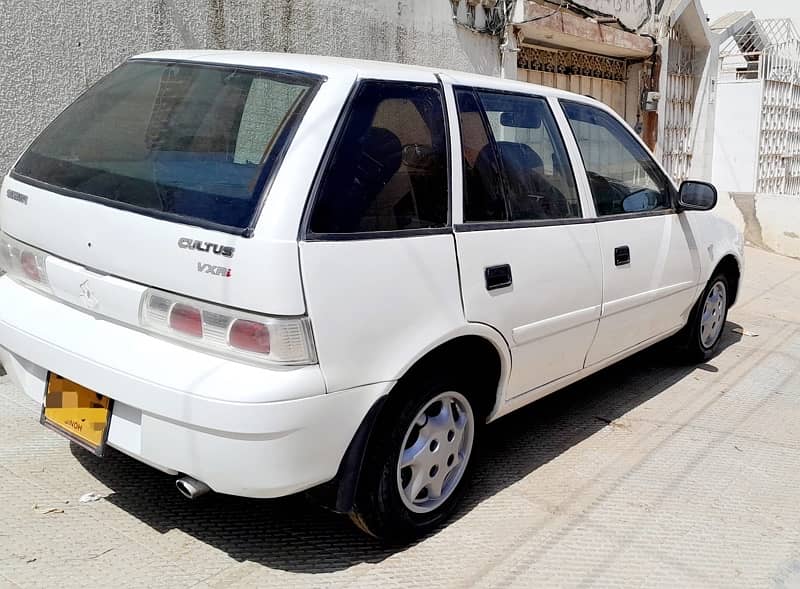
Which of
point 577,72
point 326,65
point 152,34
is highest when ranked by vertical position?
point 577,72

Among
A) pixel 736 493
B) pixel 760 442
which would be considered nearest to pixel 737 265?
pixel 760 442

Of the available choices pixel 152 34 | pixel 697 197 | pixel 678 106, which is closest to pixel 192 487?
pixel 697 197

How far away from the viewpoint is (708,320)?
5.48 m

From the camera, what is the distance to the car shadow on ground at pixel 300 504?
308 centimetres

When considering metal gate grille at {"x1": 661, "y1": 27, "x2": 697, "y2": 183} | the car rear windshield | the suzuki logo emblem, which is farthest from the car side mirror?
metal gate grille at {"x1": 661, "y1": 27, "x2": 697, "y2": 183}

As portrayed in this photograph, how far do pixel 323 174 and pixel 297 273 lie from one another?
0.37 m

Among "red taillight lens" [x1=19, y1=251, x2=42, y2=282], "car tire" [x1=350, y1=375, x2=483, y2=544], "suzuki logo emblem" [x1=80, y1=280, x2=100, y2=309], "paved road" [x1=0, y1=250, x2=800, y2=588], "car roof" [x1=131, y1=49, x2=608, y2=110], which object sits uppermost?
"car roof" [x1=131, y1=49, x2=608, y2=110]

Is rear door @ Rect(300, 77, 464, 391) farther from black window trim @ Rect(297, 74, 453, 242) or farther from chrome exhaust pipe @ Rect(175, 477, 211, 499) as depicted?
chrome exhaust pipe @ Rect(175, 477, 211, 499)

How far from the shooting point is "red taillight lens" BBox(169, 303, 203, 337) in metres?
2.61

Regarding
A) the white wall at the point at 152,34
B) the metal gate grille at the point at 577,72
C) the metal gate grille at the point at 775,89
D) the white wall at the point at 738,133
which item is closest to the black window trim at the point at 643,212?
the white wall at the point at 152,34

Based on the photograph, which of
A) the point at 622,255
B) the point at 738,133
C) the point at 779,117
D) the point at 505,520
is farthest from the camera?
the point at 779,117

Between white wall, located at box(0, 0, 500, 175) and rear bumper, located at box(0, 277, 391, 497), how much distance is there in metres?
2.55

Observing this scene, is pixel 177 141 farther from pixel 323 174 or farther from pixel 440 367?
pixel 440 367

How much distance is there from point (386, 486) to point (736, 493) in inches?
70.2
